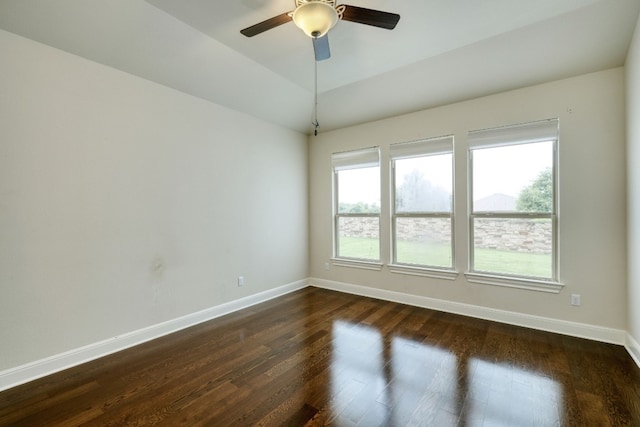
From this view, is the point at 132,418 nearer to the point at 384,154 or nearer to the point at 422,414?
the point at 422,414

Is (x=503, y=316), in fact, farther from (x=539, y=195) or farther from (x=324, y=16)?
(x=324, y=16)

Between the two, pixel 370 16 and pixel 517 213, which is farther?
pixel 517 213

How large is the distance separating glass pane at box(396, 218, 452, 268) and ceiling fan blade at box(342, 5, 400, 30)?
2.63 meters

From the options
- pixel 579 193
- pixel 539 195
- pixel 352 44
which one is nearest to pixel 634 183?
pixel 579 193

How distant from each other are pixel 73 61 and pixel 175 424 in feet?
9.92

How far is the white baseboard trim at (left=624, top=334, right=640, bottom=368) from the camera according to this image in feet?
7.80

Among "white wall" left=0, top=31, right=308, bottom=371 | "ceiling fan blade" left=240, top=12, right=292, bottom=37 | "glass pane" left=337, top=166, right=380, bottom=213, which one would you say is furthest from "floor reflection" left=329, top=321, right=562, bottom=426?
"ceiling fan blade" left=240, top=12, right=292, bottom=37

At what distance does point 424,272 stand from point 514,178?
1.58 meters

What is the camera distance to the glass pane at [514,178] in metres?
3.14

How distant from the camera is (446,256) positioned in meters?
3.77

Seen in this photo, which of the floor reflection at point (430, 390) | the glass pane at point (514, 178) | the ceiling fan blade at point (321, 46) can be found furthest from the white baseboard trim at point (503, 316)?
the ceiling fan blade at point (321, 46)

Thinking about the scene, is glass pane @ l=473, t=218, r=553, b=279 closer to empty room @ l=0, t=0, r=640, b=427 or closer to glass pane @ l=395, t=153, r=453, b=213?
Result: empty room @ l=0, t=0, r=640, b=427

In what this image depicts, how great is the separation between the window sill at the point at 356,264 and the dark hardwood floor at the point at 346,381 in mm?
1167

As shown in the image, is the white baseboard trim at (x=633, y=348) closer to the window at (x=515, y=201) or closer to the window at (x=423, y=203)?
the window at (x=515, y=201)
